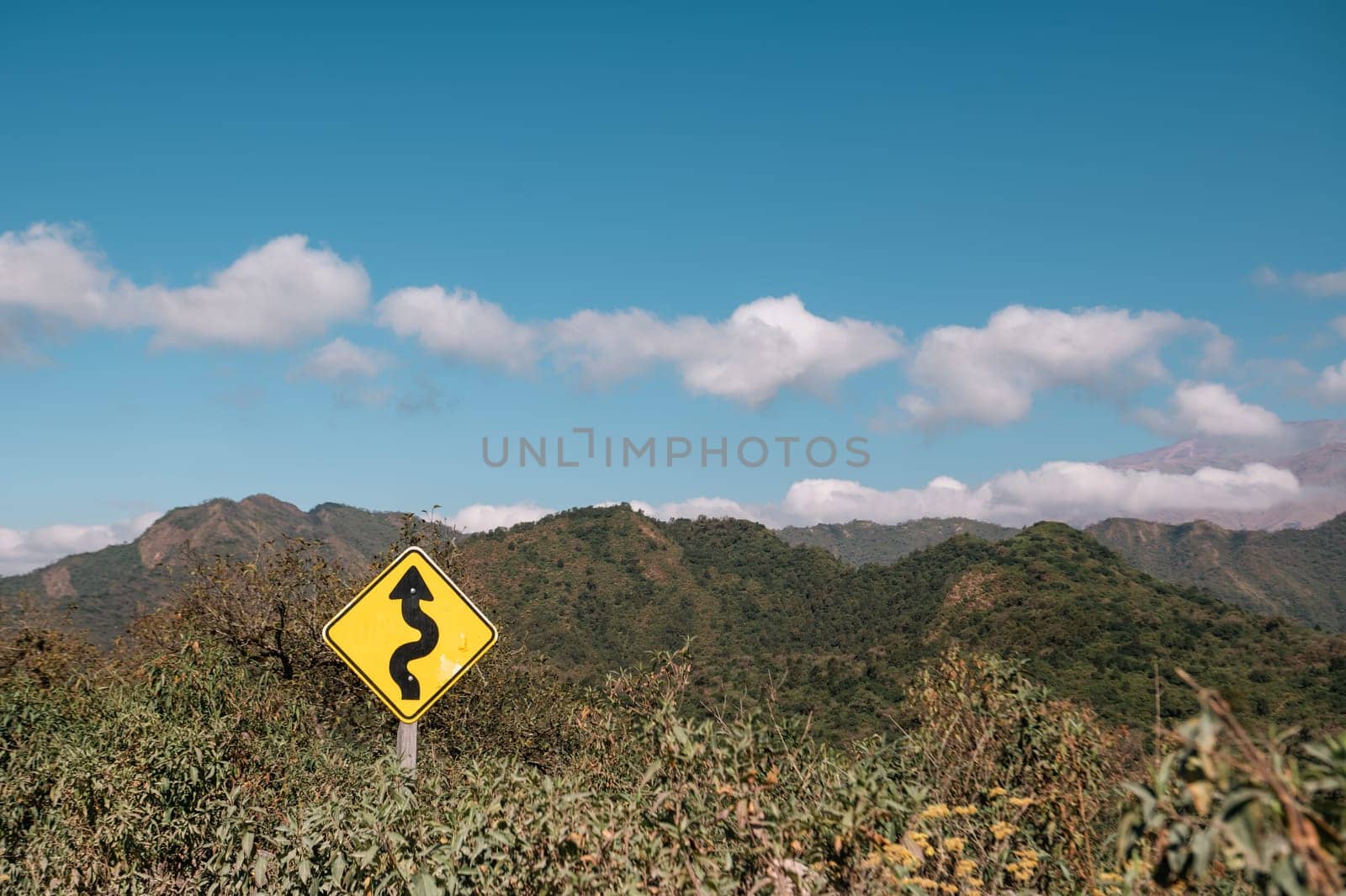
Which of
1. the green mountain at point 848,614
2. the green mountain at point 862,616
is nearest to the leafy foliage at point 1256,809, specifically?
the green mountain at point 848,614

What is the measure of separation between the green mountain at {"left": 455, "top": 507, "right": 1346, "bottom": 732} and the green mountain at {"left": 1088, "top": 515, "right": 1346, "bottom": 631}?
93.7 metres

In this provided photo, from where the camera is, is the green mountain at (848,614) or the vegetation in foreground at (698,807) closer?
the vegetation in foreground at (698,807)

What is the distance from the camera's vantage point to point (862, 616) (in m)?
81.3

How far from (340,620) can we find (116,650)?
16.8 m

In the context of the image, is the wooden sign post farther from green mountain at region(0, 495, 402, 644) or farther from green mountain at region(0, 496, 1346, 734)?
green mountain at region(0, 495, 402, 644)

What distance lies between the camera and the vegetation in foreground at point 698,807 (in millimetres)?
1797

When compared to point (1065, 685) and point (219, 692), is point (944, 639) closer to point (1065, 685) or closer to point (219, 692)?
point (1065, 685)

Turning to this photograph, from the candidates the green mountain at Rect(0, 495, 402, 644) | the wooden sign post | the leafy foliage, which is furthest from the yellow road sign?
the green mountain at Rect(0, 495, 402, 644)

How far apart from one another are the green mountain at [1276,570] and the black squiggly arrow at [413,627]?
570ft

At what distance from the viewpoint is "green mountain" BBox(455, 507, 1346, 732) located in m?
45.2

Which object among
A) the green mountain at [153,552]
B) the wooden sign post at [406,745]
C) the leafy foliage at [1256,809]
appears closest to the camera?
the leafy foliage at [1256,809]

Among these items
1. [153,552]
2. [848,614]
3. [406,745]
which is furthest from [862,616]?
[153,552]

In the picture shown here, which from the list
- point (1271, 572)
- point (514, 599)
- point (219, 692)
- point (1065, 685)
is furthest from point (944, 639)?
point (1271, 572)

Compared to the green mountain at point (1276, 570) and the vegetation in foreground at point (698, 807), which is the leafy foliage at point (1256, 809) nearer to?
the vegetation in foreground at point (698, 807)
